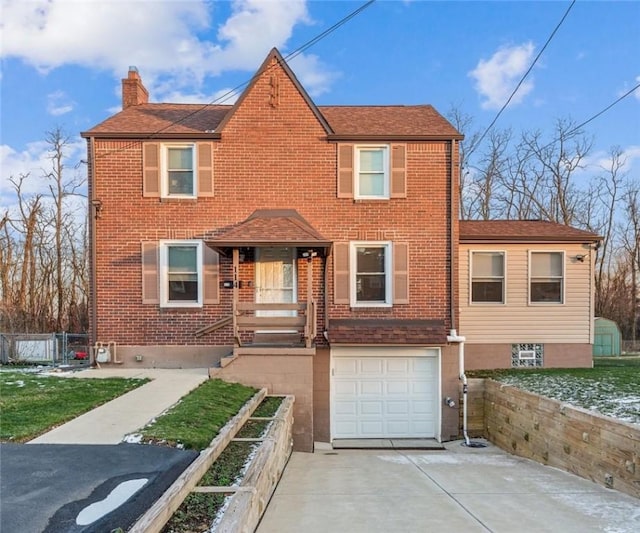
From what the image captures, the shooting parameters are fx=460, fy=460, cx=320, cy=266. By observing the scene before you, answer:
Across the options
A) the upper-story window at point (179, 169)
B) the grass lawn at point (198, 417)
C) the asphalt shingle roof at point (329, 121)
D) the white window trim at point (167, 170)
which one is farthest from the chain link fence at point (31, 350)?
the grass lawn at point (198, 417)

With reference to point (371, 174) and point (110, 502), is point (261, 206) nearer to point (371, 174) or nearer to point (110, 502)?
point (371, 174)

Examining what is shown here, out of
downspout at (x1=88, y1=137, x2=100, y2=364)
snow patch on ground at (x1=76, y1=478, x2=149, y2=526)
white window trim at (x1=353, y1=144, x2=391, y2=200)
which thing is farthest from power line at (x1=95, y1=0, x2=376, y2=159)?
snow patch on ground at (x1=76, y1=478, x2=149, y2=526)

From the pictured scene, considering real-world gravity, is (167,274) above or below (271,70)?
below

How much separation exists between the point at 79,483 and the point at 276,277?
24.3 feet

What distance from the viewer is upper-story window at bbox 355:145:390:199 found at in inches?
448

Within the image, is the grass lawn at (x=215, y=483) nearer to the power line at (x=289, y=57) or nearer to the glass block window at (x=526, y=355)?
the power line at (x=289, y=57)

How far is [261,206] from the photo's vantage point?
11.2 metres

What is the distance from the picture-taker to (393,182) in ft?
37.1

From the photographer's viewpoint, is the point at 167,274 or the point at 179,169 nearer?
the point at 167,274

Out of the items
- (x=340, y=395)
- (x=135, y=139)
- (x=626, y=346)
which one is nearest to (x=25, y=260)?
(x=135, y=139)

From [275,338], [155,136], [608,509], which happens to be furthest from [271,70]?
[608,509]

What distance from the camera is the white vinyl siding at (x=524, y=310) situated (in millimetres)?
12602

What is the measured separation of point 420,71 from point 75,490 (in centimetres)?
1564

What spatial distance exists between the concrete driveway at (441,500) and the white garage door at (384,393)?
125 inches
